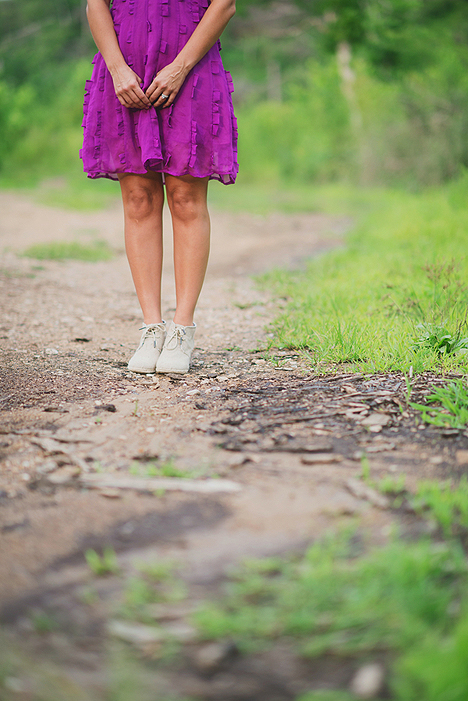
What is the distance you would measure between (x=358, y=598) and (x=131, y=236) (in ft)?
5.32

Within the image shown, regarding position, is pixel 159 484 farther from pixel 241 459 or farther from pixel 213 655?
pixel 213 655

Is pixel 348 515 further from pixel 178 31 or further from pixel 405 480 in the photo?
pixel 178 31

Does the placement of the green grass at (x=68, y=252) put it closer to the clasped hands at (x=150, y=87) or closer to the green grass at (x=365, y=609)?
the clasped hands at (x=150, y=87)

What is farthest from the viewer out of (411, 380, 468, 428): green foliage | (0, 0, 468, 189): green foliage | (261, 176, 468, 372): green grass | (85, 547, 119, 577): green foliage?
(0, 0, 468, 189): green foliage

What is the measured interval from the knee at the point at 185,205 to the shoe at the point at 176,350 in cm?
40

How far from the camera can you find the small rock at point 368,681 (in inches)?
29.1

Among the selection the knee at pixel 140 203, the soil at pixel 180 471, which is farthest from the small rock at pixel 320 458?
the knee at pixel 140 203

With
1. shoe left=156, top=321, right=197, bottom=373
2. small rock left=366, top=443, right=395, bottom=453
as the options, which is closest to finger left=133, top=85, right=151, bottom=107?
shoe left=156, top=321, right=197, bottom=373

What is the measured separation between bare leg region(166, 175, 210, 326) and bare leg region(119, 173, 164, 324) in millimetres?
66

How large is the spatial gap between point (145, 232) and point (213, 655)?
1.62 m

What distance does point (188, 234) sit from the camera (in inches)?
82.7

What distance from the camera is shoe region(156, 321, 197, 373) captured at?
2.06 meters

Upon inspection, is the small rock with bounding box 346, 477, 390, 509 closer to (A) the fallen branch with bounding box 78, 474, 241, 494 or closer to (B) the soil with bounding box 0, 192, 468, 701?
(B) the soil with bounding box 0, 192, 468, 701

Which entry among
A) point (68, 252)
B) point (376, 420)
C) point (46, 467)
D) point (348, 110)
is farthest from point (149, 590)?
point (348, 110)
